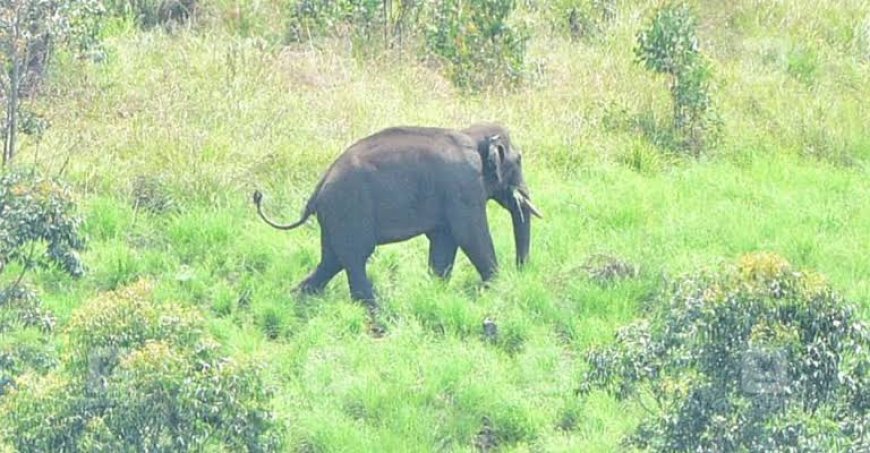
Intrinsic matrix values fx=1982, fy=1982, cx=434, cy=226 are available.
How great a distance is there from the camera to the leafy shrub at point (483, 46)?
16422 millimetres

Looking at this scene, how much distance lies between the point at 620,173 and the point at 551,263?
2.15 m

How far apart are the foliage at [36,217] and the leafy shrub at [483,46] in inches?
274

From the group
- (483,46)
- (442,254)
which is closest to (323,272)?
(442,254)

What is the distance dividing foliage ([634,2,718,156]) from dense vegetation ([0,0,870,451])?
0.02m

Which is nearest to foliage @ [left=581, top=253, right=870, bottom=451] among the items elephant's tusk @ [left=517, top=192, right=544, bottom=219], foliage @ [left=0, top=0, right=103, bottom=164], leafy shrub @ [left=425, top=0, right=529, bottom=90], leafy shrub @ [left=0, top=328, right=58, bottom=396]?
leafy shrub @ [left=0, top=328, right=58, bottom=396]

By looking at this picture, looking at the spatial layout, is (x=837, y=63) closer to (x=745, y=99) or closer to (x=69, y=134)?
(x=745, y=99)

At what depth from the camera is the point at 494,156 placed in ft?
40.6

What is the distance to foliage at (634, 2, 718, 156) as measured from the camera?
1534 centimetres

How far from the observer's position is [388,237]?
1184 cm

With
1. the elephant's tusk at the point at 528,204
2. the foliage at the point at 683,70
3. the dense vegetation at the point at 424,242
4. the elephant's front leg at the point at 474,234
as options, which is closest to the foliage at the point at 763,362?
the dense vegetation at the point at 424,242

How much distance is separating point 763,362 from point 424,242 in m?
5.42

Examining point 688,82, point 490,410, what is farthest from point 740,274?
point 688,82

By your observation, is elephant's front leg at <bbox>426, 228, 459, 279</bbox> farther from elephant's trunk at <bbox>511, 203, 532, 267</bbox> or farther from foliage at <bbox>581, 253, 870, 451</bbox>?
foliage at <bbox>581, 253, 870, 451</bbox>

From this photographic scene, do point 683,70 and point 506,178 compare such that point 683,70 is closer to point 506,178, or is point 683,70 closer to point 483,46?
point 483,46
